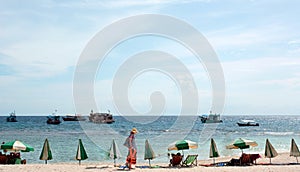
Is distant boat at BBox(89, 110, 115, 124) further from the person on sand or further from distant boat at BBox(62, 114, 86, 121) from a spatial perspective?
the person on sand

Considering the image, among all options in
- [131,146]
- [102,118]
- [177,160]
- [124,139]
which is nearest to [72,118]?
[102,118]

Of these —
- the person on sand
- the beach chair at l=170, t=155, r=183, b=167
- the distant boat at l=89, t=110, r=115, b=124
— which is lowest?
the beach chair at l=170, t=155, r=183, b=167

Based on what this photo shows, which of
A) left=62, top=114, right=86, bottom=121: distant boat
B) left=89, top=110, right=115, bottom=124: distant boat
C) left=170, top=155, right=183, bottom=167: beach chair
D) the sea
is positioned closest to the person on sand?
left=170, top=155, right=183, bottom=167: beach chair

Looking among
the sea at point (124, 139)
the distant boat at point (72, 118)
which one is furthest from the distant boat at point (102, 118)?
the distant boat at point (72, 118)

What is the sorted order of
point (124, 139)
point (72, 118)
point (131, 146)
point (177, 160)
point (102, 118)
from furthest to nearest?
point (72, 118)
point (102, 118)
point (124, 139)
point (177, 160)
point (131, 146)

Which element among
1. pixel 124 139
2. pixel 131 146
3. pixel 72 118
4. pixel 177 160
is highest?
pixel 72 118

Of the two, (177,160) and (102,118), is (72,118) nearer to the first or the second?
(102,118)

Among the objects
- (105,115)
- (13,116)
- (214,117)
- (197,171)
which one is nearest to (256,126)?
(214,117)

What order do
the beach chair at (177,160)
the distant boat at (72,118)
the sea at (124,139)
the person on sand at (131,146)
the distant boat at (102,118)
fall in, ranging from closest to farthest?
the person on sand at (131,146) → the beach chair at (177,160) → the sea at (124,139) → the distant boat at (102,118) → the distant boat at (72,118)

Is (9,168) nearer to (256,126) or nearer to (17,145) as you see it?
(17,145)

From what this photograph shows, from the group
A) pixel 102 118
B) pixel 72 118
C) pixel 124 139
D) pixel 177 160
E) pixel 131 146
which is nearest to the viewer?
pixel 131 146

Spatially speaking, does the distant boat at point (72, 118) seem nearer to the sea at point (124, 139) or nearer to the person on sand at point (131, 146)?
the sea at point (124, 139)

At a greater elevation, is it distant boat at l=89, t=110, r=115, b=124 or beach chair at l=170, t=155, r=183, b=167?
distant boat at l=89, t=110, r=115, b=124

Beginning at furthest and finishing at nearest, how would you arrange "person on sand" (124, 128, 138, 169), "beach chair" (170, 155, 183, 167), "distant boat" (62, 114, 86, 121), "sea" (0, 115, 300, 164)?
"distant boat" (62, 114, 86, 121)
"sea" (0, 115, 300, 164)
"beach chair" (170, 155, 183, 167)
"person on sand" (124, 128, 138, 169)
